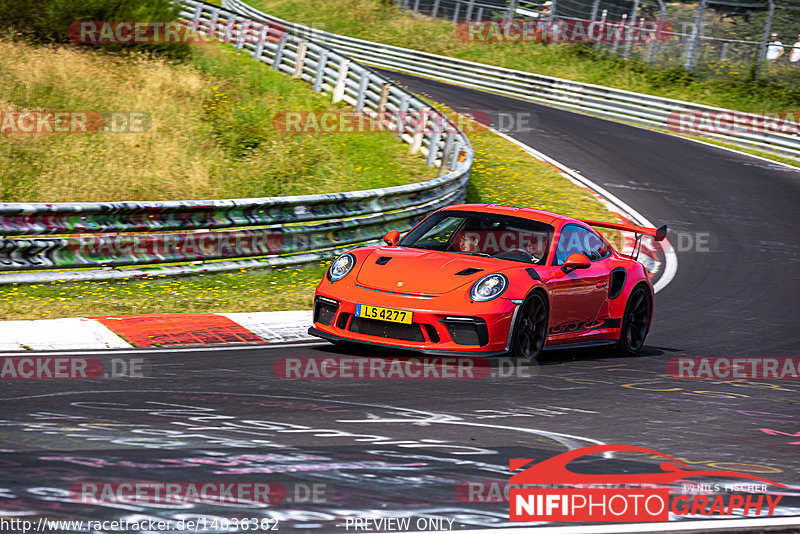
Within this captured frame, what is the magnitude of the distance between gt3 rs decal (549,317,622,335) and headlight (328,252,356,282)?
185 centimetres

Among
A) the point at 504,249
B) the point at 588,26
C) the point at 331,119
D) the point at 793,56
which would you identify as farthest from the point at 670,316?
the point at 588,26

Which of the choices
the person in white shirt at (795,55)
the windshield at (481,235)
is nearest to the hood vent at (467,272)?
the windshield at (481,235)

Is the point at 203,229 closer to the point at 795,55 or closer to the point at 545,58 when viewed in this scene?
the point at 795,55

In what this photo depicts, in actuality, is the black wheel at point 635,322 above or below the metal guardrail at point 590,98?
below

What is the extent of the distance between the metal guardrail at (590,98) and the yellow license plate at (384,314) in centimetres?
1945

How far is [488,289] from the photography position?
8.73 m

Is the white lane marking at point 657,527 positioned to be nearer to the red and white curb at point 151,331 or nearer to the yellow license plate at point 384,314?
the yellow license plate at point 384,314

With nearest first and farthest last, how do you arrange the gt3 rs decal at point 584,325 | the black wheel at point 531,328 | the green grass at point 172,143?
the black wheel at point 531,328 < the gt3 rs decal at point 584,325 < the green grass at point 172,143

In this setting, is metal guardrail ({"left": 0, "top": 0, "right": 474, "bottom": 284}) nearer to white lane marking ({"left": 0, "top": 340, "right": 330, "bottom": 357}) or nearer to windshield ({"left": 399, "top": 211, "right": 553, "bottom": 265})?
white lane marking ({"left": 0, "top": 340, "right": 330, "bottom": 357})

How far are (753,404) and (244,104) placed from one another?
55.5 ft

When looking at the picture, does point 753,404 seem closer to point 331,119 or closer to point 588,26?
point 331,119

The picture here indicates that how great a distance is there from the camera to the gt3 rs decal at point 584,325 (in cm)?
947

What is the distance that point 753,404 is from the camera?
26.1 ft

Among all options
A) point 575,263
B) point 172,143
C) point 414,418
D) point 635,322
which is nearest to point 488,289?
point 575,263
